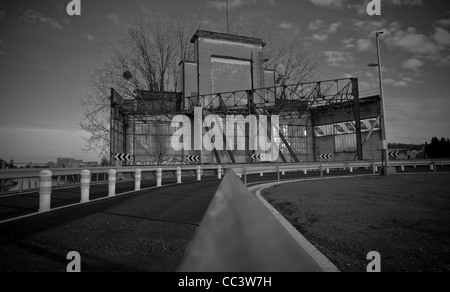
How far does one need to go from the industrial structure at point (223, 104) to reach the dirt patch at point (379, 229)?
69.5ft

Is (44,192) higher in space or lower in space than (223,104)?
lower

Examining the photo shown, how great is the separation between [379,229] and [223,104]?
85.2 ft

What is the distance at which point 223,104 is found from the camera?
3030cm

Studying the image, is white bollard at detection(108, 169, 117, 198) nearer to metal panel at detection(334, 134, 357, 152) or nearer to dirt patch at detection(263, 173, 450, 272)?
dirt patch at detection(263, 173, 450, 272)

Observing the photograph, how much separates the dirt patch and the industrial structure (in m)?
21.2

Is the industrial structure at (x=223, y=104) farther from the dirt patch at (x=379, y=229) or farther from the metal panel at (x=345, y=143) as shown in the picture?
the dirt patch at (x=379, y=229)

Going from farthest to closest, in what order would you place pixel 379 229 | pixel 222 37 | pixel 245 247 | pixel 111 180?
1. pixel 222 37
2. pixel 111 180
3. pixel 379 229
4. pixel 245 247

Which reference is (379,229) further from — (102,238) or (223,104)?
(223,104)

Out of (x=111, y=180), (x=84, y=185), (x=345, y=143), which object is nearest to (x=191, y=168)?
(x=111, y=180)

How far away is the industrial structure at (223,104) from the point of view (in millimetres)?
29969

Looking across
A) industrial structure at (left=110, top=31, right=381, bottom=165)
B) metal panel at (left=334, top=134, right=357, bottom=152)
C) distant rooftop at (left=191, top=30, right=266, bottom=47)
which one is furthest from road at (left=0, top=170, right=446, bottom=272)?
metal panel at (left=334, top=134, right=357, bottom=152)

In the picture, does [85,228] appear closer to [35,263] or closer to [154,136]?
[35,263]
